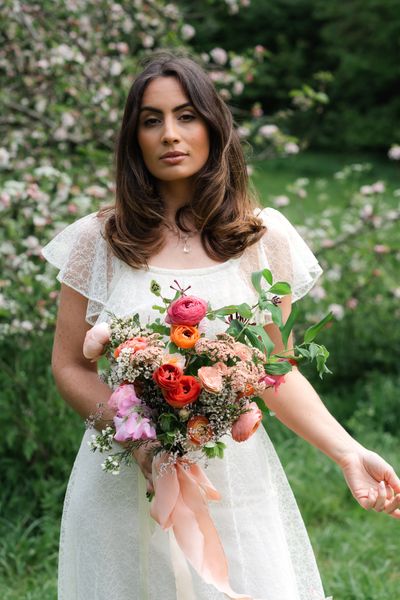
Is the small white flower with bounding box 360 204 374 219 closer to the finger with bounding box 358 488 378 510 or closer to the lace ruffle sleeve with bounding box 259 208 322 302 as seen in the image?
the lace ruffle sleeve with bounding box 259 208 322 302

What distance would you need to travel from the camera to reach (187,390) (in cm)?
178

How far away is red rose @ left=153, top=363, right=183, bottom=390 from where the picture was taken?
176cm

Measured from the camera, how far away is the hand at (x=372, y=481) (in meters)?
2.06

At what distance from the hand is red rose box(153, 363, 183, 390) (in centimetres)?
57

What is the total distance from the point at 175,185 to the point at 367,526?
2.24 meters

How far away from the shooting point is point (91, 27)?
200 inches

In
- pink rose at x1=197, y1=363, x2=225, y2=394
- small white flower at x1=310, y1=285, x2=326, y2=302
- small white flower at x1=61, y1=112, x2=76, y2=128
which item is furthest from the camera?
small white flower at x1=310, y1=285, x2=326, y2=302

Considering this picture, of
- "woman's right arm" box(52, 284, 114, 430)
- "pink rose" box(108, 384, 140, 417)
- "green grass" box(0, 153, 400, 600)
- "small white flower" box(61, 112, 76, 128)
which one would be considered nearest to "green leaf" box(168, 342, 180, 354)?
"pink rose" box(108, 384, 140, 417)

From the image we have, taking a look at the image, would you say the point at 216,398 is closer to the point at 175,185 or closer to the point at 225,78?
the point at 175,185

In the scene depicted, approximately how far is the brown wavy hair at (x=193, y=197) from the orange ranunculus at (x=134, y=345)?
17.2 inches

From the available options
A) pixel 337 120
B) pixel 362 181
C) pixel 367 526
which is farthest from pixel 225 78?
pixel 337 120

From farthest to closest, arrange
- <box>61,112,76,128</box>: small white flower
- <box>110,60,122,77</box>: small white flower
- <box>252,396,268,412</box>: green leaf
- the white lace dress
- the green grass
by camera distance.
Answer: <box>110,60,122,77</box>: small white flower → <box>61,112,76,128</box>: small white flower → the green grass → the white lace dress → <box>252,396,268,412</box>: green leaf

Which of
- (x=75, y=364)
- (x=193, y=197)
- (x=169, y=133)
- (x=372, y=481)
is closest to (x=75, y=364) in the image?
(x=75, y=364)

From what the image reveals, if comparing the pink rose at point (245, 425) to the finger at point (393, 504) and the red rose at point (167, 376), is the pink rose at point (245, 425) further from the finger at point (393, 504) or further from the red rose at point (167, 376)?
the finger at point (393, 504)
